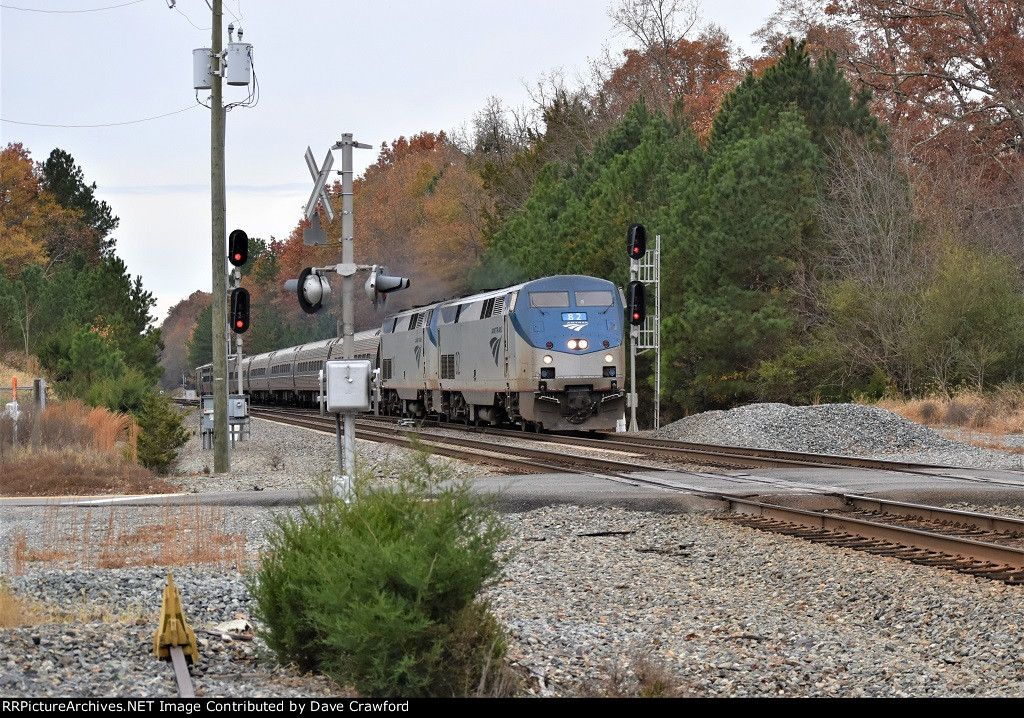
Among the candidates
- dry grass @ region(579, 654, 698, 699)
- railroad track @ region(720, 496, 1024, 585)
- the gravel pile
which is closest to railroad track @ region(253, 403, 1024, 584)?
railroad track @ region(720, 496, 1024, 585)

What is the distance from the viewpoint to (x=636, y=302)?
30016mm

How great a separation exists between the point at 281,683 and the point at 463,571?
4.03ft

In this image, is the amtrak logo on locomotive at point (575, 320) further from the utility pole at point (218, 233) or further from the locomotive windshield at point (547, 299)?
the utility pole at point (218, 233)

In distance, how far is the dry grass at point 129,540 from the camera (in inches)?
453

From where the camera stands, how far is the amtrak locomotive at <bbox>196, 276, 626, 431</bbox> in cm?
2822

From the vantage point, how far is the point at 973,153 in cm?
4772

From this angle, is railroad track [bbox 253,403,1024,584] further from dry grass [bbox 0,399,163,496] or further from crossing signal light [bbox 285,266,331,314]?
dry grass [bbox 0,399,163,496]

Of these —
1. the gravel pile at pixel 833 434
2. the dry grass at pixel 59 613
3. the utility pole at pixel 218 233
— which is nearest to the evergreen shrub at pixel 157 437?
the utility pole at pixel 218 233

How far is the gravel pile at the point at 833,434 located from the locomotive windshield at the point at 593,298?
3592 mm

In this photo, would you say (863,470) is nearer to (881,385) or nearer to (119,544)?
(119,544)

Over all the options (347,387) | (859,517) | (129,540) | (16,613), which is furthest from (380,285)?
(859,517)
